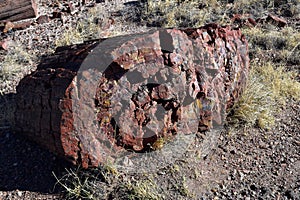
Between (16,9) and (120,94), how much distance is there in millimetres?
3872

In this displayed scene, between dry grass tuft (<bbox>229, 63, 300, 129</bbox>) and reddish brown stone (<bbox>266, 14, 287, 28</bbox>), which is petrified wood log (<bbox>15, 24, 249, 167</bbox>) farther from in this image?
reddish brown stone (<bbox>266, 14, 287, 28</bbox>)

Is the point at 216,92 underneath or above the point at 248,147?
above

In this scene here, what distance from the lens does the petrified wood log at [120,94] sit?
3.11 m

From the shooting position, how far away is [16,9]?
6336 mm

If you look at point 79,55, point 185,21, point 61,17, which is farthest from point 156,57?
point 61,17

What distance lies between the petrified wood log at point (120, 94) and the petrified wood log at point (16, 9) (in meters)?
2.99

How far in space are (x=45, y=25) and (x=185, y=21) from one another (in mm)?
2145

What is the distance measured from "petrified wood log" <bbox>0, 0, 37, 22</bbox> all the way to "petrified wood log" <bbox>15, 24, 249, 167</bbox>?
2987 millimetres

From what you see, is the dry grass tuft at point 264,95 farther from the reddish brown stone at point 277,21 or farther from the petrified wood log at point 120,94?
the reddish brown stone at point 277,21

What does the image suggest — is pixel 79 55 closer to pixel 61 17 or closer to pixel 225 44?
pixel 225 44

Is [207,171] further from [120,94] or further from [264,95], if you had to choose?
[264,95]

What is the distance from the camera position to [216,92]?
376cm

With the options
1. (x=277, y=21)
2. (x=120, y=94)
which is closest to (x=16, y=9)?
(x=120, y=94)

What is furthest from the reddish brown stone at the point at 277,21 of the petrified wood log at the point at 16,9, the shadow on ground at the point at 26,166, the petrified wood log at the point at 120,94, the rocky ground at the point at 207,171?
the shadow on ground at the point at 26,166
